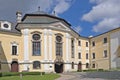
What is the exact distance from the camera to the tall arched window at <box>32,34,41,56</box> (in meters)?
54.2

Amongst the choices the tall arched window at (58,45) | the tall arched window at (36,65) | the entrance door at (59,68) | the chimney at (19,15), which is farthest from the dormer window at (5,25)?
the entrance door at (59,68)

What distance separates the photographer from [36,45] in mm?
54406

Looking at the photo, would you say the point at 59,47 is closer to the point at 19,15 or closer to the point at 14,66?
the point at 14,66

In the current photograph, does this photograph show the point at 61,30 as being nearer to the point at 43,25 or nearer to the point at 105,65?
the point at 43,25

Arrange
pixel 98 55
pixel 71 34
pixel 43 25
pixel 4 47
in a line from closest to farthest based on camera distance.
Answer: pixel 4 47 → pixel 43 25 → pixel 71 34 → pixel 98 55

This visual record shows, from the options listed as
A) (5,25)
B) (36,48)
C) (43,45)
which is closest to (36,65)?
(36,48)

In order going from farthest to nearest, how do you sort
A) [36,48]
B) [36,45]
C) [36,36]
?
[36,36] < [36,45] < [36,48]

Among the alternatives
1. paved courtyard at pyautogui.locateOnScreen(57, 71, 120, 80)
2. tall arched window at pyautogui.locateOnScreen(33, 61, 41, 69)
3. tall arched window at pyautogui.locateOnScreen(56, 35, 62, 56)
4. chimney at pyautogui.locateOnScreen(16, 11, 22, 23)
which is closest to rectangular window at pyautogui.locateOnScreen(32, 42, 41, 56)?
tall arched window at pyautogui.locateOnScreen(33, 61, 41, 69)

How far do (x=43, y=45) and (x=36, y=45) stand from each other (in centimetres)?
160

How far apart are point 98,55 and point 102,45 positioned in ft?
11.1

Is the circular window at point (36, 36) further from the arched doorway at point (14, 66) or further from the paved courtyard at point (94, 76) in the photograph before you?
the paved courtyard at point (94, 76)

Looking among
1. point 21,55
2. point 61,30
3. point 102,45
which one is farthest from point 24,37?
point 102,45

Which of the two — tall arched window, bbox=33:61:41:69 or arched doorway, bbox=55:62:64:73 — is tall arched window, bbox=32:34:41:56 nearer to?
tall arched window, bbox=33:61:41:69

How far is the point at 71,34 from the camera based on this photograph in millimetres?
60594
